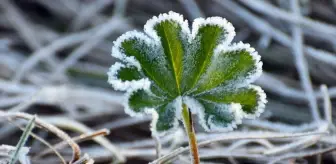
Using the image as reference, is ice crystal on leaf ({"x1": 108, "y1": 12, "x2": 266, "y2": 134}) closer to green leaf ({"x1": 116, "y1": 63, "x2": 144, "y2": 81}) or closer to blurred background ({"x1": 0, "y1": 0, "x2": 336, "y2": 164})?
green leaf ({"x1": 116, "y1": 63, "x2": 144, "y2": 81})

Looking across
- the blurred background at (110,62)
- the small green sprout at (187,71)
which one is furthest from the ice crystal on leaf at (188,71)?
the blurred background at (110,62)

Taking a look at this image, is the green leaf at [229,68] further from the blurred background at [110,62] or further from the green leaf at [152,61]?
the blurred background at [110,62]

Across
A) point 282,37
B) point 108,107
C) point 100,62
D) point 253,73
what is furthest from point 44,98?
point 253,73

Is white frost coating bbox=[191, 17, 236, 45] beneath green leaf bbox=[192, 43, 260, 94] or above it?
above

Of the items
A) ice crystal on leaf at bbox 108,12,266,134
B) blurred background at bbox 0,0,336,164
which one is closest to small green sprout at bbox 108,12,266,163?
ice crystal on leaf at bbox 108,12,266,134

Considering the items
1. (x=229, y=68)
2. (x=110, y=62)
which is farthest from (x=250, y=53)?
(x=110, y=62)

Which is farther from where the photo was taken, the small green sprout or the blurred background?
the blurred background

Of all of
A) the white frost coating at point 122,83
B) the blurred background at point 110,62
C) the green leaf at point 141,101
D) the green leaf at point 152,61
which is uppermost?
the blurred background at point 110,62

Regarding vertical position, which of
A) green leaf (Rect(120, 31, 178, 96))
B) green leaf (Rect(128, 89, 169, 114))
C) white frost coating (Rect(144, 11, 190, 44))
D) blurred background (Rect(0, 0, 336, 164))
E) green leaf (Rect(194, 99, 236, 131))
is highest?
blurred background (Rect(0, 0, 336, 164))
